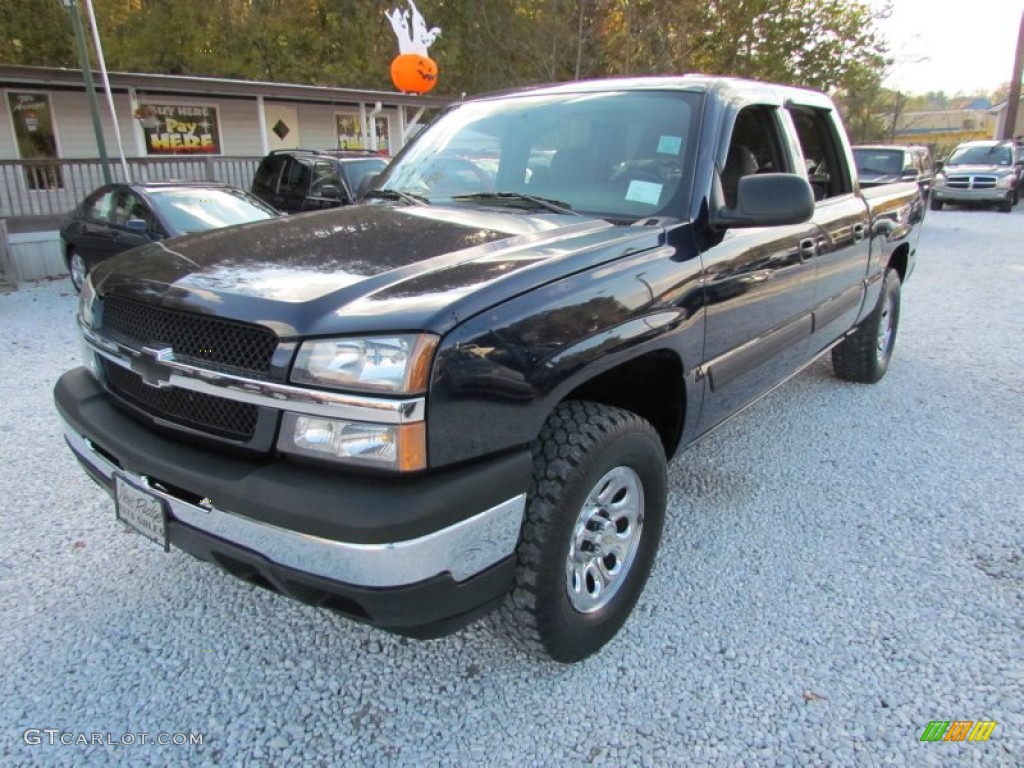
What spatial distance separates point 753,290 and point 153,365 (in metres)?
2.26

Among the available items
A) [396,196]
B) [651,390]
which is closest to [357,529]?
[651,390]

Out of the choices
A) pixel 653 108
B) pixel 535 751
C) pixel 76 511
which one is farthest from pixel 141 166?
pixel 535 751

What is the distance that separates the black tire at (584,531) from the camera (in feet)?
6.61

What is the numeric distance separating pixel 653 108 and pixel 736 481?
76.2 inches

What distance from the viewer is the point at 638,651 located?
2.43 meters

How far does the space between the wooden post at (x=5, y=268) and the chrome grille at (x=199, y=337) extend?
27.7ft

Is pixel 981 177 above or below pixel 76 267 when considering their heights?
above

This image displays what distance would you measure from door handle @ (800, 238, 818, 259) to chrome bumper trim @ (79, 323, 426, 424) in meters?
2.35

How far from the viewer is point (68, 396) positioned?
2469mm

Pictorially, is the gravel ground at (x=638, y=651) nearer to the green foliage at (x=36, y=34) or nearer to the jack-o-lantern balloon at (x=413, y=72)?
the jack-o-lantern balloon at (x=413, y=72)

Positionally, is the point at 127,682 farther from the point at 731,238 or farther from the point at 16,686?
the point at 731,238

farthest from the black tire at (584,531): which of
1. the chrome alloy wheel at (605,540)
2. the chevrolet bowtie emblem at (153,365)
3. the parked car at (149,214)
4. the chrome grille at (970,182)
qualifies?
the chrome grille at (970,182)

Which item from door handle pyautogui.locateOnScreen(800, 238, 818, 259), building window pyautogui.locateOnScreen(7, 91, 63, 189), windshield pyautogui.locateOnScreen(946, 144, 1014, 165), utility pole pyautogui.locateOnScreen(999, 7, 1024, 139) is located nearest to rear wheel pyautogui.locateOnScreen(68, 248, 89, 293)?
building window pyautogui.locateOnScreen(7, 91, 63, 189)

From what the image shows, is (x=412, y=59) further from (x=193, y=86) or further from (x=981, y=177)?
(x=981, y=177)
